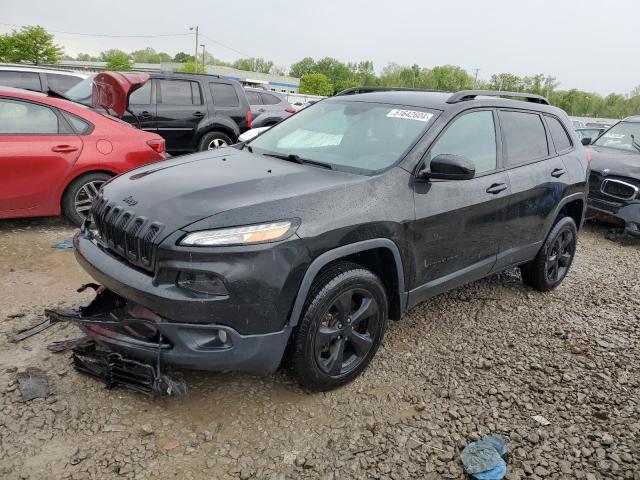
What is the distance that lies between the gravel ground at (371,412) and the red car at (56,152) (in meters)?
1.18

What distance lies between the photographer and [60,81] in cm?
1014

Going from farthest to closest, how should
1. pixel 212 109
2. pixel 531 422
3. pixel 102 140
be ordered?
pixel 212 109
pixel 102 140
pixel 531 422

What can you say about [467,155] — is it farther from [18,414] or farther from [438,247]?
[18,414]

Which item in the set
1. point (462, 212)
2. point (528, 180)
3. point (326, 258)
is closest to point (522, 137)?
point (528, 180)

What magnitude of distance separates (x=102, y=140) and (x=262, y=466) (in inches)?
164

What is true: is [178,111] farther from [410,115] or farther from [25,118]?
[410,115]

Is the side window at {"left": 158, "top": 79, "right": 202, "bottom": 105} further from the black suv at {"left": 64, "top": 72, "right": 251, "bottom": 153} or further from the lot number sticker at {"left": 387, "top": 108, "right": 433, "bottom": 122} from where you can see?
the lot number sticker at {"left": 387, "top": 108, "right": 433, "bottom": 122}

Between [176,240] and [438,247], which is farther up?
[176,240]

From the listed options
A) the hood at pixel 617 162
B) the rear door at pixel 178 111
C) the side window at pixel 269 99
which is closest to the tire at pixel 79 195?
the rear door at pixel 178 111

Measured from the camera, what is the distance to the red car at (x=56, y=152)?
4887 mm

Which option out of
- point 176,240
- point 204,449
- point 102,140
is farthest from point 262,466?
point 102,140

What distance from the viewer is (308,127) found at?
12.7 feet

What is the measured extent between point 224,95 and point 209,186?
6.88m

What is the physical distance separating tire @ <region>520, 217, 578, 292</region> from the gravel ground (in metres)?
0.63
